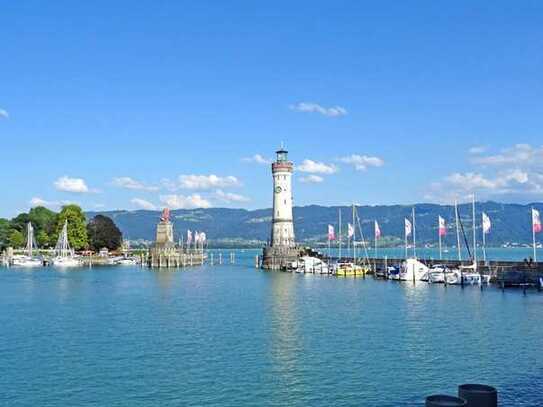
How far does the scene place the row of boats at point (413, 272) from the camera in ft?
293

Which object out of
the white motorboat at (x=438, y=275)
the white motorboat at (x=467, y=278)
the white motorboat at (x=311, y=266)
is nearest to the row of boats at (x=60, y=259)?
the white motorboat at (x=311, y=266)

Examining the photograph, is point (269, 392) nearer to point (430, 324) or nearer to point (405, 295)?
point (430, 324)

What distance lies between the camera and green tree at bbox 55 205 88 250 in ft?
611

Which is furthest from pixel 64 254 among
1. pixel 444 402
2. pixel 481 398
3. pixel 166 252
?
pixel 444 402

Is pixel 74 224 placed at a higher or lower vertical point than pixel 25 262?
higher

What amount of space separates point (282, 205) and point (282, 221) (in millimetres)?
3534

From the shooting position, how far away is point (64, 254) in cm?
17475

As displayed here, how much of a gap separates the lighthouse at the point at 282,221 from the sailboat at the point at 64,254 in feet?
182

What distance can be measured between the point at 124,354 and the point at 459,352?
69.1ft

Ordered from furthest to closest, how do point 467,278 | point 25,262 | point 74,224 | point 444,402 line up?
point 74,224 → point 25,262 → point 467,278 → point 444,402

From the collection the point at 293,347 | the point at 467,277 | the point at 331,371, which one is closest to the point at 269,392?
the point at 331,371

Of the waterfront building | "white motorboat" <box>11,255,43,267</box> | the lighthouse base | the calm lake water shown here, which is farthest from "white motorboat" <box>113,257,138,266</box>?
the calm lake water

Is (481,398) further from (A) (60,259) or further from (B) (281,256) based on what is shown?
(A) (60,259)

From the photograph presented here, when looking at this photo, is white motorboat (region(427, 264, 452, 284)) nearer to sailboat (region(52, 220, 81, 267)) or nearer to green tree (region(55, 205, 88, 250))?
sailboat (region(52, 220, 81, 267))
